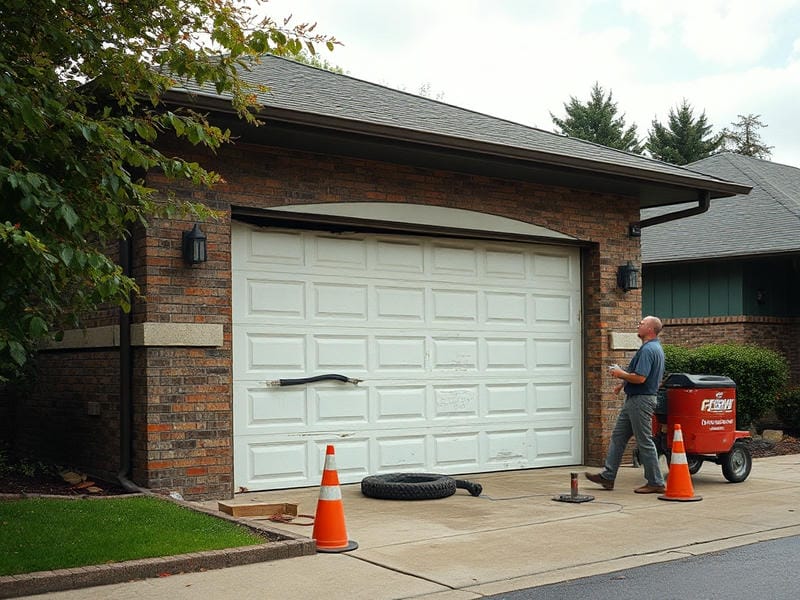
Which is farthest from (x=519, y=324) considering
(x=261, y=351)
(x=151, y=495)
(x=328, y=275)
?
(x=151, y=495)

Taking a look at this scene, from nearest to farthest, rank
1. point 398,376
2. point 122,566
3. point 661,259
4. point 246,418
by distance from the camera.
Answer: point 122,566, point 246,418, point 398,376, point 661,259


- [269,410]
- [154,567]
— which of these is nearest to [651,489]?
[269,410]

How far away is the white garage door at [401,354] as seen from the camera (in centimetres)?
1030

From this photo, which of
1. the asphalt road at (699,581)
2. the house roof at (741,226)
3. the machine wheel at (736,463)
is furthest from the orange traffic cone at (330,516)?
the house roof at (741,226)

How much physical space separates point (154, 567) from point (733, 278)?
47.9ft

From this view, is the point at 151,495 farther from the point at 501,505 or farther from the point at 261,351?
the point at 501,505

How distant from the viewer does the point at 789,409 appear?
17.0m

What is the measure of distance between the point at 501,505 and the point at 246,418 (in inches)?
107

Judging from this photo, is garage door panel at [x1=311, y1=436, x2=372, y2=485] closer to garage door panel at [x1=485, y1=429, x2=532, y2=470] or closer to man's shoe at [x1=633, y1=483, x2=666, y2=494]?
garage door panel at [x1=485, y1=429, x2=532, y2=470]

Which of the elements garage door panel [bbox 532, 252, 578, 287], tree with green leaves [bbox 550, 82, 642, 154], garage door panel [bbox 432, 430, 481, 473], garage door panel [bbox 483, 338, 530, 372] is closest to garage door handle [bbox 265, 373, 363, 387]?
garage door panel [bbox 432, 430, 481, 473]

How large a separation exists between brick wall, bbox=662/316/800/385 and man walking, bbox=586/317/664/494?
8686mm

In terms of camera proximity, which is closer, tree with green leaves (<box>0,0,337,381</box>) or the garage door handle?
tree with green leaves (<box>0,0,337,381</box>)

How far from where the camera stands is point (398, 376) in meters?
11.2

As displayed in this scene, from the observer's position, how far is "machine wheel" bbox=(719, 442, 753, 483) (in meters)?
10.9
